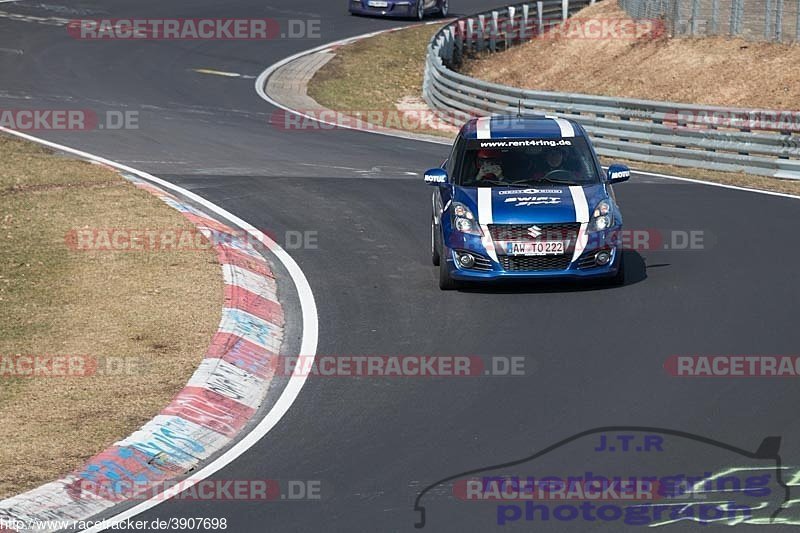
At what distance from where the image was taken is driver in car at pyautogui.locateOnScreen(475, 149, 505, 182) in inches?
539

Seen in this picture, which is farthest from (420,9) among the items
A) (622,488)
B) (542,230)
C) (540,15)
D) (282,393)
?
(622,488)

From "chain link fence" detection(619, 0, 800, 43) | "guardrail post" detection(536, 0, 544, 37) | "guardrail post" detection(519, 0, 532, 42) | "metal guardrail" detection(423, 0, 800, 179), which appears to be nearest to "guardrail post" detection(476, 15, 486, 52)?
"guardrail post" detection(519, 0, 532, 42)

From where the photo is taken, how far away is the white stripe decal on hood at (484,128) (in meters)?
14.1

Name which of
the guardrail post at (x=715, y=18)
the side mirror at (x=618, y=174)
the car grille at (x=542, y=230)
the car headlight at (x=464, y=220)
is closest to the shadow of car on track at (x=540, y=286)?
the car grille at (x=542, y=230)

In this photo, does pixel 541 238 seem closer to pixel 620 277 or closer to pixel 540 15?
pixel 620 277

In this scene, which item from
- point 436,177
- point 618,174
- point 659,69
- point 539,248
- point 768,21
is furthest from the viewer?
point 659,69

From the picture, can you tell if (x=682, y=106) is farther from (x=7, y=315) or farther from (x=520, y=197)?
(x=7, y=315)

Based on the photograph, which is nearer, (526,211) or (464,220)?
(526,211)

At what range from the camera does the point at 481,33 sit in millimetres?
39312

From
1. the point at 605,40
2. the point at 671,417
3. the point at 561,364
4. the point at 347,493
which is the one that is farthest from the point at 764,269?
the point at 605,40

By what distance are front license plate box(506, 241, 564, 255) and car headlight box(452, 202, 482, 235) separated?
44 centimetres

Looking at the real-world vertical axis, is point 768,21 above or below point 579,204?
above

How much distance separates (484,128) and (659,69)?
66.1 feet

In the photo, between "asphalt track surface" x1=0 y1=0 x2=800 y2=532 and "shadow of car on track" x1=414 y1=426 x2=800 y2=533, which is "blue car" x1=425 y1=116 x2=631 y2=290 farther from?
"shadow of car on track" x1=414 y1=426 x2=800 y2=533
